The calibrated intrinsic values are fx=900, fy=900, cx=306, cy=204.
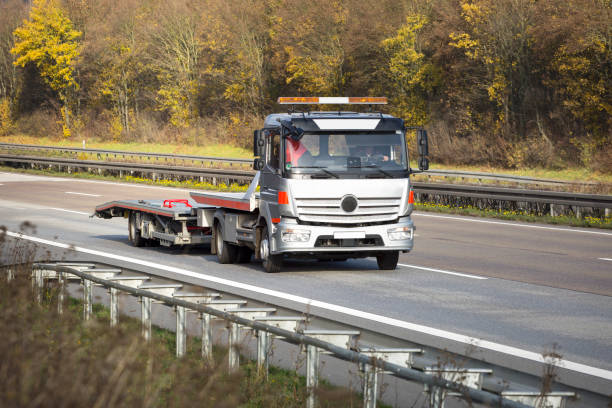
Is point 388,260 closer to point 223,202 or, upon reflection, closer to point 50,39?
point 223,202

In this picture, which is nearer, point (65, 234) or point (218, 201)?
point (218, 201)

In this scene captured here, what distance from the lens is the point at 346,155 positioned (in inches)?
530

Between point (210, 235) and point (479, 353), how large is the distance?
837 centimetres

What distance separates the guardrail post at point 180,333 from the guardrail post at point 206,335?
29 centimetres

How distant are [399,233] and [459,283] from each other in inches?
47.5

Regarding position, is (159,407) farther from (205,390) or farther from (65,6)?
(65,6)

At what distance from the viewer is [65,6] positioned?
81.1 meters

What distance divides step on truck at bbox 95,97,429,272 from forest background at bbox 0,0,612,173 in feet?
87.3

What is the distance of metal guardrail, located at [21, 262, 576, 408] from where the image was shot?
187 inches

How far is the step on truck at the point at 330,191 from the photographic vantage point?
1323 cm

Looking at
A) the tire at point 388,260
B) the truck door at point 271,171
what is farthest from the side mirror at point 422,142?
the truck door at point 271,171

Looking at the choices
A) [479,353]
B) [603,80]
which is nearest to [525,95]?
[603,80]

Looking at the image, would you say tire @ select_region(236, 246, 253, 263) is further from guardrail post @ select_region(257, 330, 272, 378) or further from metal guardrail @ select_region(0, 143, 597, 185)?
metal guardrail @ select_region(0, 143, 597, 185)

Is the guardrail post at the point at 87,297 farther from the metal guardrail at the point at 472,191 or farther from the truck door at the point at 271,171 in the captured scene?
the metal guardrail at the point at 472,191
